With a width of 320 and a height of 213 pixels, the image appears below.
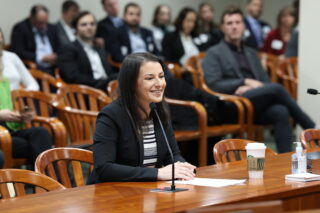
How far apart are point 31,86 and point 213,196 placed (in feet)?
10.8

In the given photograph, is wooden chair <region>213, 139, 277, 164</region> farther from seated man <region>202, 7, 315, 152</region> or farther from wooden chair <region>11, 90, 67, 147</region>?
seated man <region>202, 7, 315, 152</region>

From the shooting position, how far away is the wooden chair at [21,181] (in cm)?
267

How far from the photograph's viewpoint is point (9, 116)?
4578 millimetres

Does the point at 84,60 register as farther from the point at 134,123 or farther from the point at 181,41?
the point at 134,123

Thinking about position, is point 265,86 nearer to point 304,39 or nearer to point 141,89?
point 304,39

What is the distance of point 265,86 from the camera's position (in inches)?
233

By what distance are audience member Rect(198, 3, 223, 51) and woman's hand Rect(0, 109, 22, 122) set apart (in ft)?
13.5

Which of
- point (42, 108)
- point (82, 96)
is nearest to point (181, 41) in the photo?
point (82, 96)

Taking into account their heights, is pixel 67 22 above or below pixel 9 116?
above

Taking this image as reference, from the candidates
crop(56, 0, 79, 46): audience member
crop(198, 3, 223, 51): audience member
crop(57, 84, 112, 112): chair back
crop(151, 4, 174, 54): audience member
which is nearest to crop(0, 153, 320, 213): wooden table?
crop(57, 84, 112, 112): chair back

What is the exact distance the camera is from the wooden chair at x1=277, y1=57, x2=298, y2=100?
7.26 meters

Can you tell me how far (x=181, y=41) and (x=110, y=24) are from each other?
853mm

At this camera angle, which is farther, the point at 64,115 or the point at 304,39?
the point at 304,39

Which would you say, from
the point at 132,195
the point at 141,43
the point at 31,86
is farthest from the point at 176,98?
the point at 132,195
